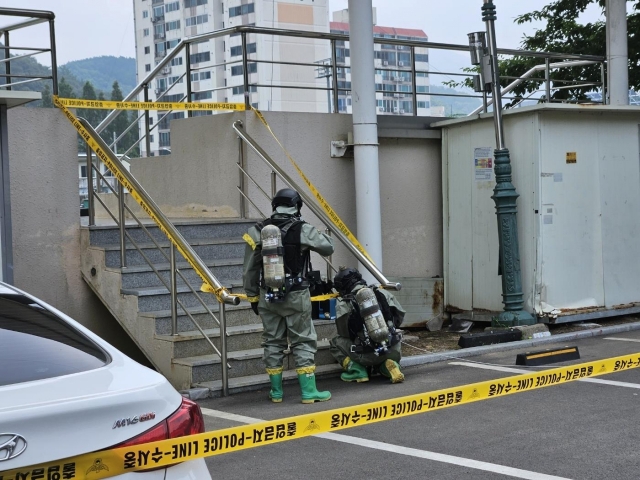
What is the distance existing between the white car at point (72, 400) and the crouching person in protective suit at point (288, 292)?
13.5 feet

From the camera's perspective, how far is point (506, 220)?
37.5 feet

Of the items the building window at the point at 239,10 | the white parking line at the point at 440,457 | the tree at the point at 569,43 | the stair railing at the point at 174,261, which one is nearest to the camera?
the white parking line at the point at 440,457

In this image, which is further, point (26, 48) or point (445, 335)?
point (445, 335)

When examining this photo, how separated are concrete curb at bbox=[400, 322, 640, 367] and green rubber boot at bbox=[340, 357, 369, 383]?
2.75 feet

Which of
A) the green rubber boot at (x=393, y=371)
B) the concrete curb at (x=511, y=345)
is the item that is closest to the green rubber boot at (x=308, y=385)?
Answer: the green rubber boot at (x=393, y=371)

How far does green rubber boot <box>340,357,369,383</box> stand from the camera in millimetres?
8859

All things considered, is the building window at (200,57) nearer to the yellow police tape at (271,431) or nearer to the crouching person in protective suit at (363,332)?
the crouching person in protective suit at (363,332)

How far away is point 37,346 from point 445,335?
899 centimetres

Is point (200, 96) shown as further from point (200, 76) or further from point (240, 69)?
point (240, 69)

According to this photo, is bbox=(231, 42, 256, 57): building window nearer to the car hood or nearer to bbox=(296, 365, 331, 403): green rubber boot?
bbox=(296, 365, 331, 403): green rubber boot

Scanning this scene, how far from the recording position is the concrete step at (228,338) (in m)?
8.73

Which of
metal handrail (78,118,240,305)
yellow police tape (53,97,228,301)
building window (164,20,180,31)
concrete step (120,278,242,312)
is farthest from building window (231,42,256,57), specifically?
building window (164,20,180,31)

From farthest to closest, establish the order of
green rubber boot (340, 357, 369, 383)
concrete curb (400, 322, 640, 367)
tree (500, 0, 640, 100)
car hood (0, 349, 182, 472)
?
tree (500, 0, 640, 100) < concrete curb (400, 322, 640, 367) < green rubber boot (340, 357, 369, 383) < car hood (0, 349, 182, 472)

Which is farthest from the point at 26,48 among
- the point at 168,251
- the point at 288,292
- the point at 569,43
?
the point at 569,43
